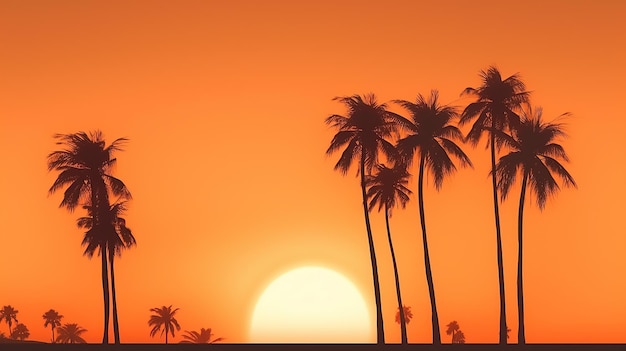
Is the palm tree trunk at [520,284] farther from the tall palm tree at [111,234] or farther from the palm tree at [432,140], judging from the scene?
the tall palm tree at [111,234]

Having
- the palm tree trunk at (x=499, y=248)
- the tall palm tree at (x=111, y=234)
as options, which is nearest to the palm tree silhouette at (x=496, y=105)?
the palm tree trunk at (x=499, y=248)

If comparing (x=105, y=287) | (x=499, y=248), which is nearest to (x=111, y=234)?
(x=105, y=287)

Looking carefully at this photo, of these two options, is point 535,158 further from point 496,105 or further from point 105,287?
point 105,287

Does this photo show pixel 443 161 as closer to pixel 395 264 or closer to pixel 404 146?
pixel 404 146

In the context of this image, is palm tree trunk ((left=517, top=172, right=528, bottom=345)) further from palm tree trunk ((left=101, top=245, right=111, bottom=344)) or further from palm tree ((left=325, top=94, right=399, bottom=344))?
palm tree trunk ((left=101, top=245, right=111, bottom=344))

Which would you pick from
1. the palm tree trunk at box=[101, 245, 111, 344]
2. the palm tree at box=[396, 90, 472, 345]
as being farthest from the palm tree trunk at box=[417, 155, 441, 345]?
the palm tree trunk at box=[101, 245, 111, 344]

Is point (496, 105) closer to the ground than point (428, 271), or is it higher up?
higher up

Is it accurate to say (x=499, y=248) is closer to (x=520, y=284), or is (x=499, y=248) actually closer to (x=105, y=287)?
(x=520, y=284)

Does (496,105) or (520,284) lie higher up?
(496,105)

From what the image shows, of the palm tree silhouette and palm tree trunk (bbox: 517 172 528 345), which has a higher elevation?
the palm tree silhouette

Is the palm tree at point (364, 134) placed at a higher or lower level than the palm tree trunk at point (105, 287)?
higher

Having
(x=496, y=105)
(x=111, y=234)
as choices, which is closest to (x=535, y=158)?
(x=496, y=105)

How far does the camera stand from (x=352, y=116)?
7531 cm

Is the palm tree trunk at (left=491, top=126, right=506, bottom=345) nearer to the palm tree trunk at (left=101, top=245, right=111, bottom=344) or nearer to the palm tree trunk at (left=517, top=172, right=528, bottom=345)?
the palm tree trunk at (left=517, top=172, right=528, bottom=345)
